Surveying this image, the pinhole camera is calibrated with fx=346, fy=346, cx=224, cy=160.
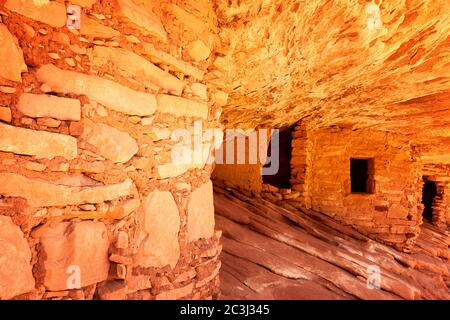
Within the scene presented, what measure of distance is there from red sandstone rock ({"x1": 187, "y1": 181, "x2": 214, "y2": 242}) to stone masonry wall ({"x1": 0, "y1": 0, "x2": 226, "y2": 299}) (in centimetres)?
1

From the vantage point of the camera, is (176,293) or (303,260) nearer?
(176,293)

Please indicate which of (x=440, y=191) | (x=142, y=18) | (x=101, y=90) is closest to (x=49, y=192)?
(x=101, y=90)

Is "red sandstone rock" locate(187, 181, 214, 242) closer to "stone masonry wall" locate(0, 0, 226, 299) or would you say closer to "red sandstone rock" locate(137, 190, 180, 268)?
"stone masonry wall" locate(0, 0, 226, 299)

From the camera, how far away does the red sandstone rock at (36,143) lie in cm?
113

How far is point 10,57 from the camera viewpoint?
3.82ft

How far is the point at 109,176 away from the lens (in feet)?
4.59

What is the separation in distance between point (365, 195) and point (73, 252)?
5009mm

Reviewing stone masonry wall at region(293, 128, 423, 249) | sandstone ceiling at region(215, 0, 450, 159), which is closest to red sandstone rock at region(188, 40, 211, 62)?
sandstone ceiling at region(215, 0, 450, 159)

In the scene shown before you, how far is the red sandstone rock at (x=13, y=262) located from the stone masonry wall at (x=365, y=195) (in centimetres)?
450

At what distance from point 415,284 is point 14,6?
14.5 ft

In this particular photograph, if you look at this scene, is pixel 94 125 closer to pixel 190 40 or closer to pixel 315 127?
pixel 190 40

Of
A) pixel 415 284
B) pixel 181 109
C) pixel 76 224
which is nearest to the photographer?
pixel 76 224

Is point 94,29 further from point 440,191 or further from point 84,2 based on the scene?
point 440,191
